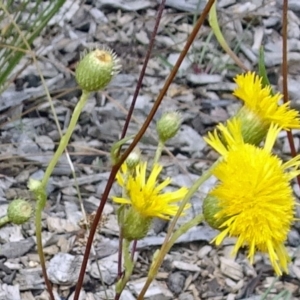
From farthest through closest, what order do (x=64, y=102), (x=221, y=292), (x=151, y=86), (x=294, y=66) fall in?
1. (x=294, y=66)
2. (x=151, y=86)
3. (x=64, y=102)
4. (x=221, y=292)

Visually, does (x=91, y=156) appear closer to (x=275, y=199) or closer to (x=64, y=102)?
(x=64, y=102)

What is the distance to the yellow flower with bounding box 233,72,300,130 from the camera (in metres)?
1.16

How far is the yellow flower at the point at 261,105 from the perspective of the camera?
1161mm

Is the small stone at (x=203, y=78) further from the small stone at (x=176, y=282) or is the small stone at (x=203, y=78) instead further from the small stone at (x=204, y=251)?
the small stone at (x=176, y=282)

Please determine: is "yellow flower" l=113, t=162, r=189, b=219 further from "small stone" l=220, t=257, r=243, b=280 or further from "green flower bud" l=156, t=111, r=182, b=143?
"small stone" l=220, t=257, r=243, b=280

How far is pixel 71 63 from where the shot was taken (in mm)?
2709

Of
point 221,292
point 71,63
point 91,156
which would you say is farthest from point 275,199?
point 71,63

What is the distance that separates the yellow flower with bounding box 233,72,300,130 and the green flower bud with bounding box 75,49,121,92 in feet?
0.58

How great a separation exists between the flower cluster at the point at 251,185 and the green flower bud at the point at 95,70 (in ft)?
0.56

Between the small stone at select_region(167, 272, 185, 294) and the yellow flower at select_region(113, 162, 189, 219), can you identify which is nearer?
the yellow flower at select_region(113, 162, 189, 219)

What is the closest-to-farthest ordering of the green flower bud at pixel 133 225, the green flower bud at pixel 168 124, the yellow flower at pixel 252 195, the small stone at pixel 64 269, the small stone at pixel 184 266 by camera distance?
the yellow flower at pixel 252 195 < the green flower bud at pixel 133 225 < the green flower bud at pixel 168 124 < the small stone at pixel 64 269 < the small stone at pixel 184 266

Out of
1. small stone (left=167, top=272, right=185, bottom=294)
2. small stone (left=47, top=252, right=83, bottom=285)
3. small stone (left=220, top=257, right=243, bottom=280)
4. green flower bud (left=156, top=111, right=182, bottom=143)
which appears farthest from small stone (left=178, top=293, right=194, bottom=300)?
Result: green flower bud (left=156, top=111, right=182, bottom=143)

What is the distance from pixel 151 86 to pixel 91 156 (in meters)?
0.42

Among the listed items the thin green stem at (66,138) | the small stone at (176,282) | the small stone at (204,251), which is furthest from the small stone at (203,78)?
the thin green stem at (66,138)
